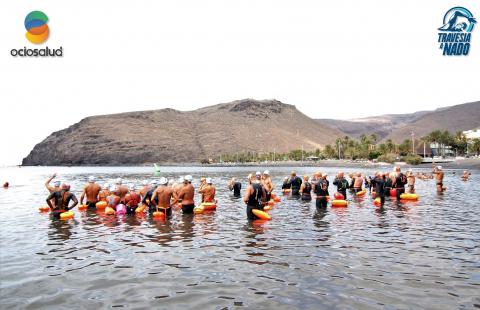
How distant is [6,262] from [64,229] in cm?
574

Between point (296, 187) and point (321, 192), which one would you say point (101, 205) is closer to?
point (321, 192)

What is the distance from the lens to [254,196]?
1797 cm

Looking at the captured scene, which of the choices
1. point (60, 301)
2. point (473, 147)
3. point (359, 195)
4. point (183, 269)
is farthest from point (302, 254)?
point (473, 147)

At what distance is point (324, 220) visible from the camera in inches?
763

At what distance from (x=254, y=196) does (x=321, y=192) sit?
6.00m

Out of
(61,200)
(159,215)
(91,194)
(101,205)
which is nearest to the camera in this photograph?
(159,215)

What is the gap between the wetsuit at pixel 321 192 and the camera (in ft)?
72.3

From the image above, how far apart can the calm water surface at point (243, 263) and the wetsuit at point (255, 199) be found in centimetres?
54

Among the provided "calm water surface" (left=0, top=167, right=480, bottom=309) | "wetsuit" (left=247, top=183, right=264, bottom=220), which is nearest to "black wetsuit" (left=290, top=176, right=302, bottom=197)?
"calm water surface" (left=0, top=167, right=480, bottom=309)

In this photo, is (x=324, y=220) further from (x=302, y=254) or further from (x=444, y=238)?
(x=302, y=254)

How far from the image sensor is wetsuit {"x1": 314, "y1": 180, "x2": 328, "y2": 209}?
867 inches

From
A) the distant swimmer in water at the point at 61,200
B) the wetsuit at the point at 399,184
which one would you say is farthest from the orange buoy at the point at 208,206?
the wetsuit at the point at 399,184

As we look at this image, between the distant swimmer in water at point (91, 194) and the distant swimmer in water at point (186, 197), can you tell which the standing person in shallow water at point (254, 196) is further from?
the distant swimmer in water at point (91, 194)

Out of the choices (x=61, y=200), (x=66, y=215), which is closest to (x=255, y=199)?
(x=66, y=215)
